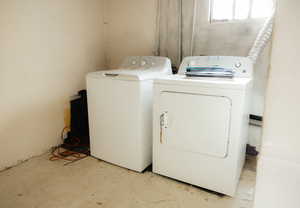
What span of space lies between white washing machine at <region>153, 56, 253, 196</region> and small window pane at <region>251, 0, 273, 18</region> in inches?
20.5

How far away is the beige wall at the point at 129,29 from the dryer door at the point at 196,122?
1.19m

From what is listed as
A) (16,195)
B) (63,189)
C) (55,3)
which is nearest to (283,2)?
(63,189)

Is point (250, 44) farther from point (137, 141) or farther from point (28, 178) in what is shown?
point (28, 178)

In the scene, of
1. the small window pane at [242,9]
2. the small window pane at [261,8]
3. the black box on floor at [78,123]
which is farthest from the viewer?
the black box on floor at [78,123]

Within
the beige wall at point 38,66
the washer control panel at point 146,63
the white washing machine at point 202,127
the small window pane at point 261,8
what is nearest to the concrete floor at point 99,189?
the white washing machine at point 202,127

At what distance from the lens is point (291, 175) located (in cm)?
33

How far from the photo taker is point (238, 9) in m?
2.17

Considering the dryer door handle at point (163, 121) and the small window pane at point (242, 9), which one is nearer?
the dryer door handle at point (163, 121)

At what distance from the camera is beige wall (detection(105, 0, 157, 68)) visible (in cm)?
264

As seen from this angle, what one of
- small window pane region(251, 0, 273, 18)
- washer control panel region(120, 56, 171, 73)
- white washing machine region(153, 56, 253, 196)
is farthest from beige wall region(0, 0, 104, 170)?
small window pane region(251, 0, 273, 18)

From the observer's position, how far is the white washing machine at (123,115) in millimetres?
1877

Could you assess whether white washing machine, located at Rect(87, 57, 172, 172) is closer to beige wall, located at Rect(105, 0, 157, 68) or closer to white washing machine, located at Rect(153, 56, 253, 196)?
white washing machine, located at Rect(153, 56, 253, 196)

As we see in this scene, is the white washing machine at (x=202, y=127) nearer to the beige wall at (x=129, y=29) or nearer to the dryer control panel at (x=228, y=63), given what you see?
the dryer control panel at (x=228, y=63)

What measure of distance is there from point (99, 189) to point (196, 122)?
98 centimetres
